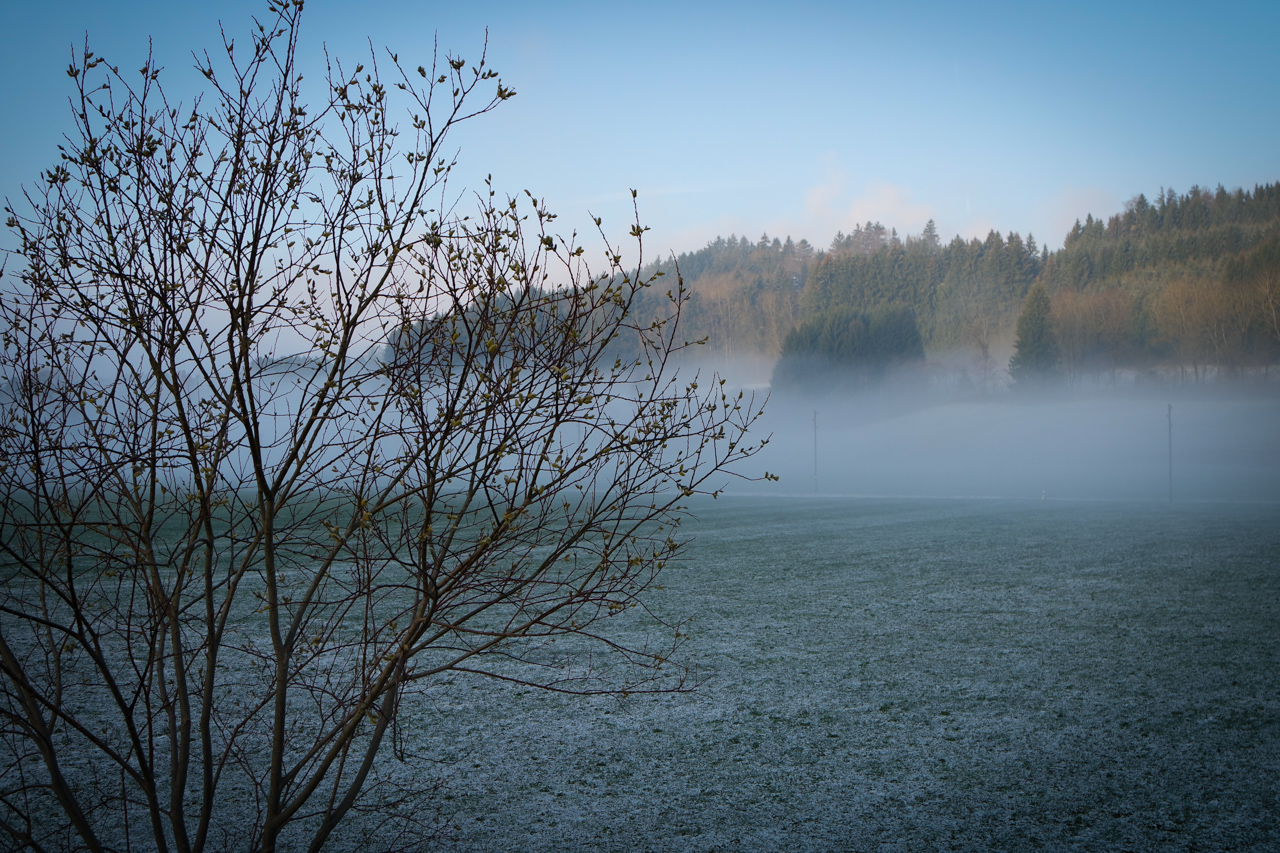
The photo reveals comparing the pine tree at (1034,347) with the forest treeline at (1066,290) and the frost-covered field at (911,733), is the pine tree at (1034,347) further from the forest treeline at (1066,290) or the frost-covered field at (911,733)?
the frost-covered field at (911,733)

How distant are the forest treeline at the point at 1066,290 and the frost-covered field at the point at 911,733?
32450 millimetres

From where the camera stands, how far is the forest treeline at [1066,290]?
4427cm

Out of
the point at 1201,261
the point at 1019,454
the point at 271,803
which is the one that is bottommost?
the point at 1019,454

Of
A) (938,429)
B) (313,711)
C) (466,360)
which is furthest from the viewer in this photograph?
(938,429)

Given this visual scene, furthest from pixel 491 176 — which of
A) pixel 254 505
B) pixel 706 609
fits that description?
pixel 706 609

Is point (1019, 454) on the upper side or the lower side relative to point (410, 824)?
lower

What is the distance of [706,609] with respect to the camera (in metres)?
7.73

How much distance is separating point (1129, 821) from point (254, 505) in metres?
3.24

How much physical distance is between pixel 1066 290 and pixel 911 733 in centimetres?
5222

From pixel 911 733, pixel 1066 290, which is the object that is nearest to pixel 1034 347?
pixel 1066 290

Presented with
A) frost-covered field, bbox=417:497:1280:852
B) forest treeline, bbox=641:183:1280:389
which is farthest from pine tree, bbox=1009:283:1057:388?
frost-covered field, bbox=417:497:1280:852

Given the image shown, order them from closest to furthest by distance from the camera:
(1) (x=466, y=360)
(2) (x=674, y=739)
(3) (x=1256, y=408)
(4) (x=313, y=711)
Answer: (1) (x=466, y=360) → (2) (x=674, y=739) → (4) (x=313, y=711) → (3) (x=1256, y=408)

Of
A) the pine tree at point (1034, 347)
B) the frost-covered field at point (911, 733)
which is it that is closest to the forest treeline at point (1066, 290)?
the pine tree at point (1034, 347)

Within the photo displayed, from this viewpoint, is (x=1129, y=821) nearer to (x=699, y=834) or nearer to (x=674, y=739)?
(x=699, y=834)
